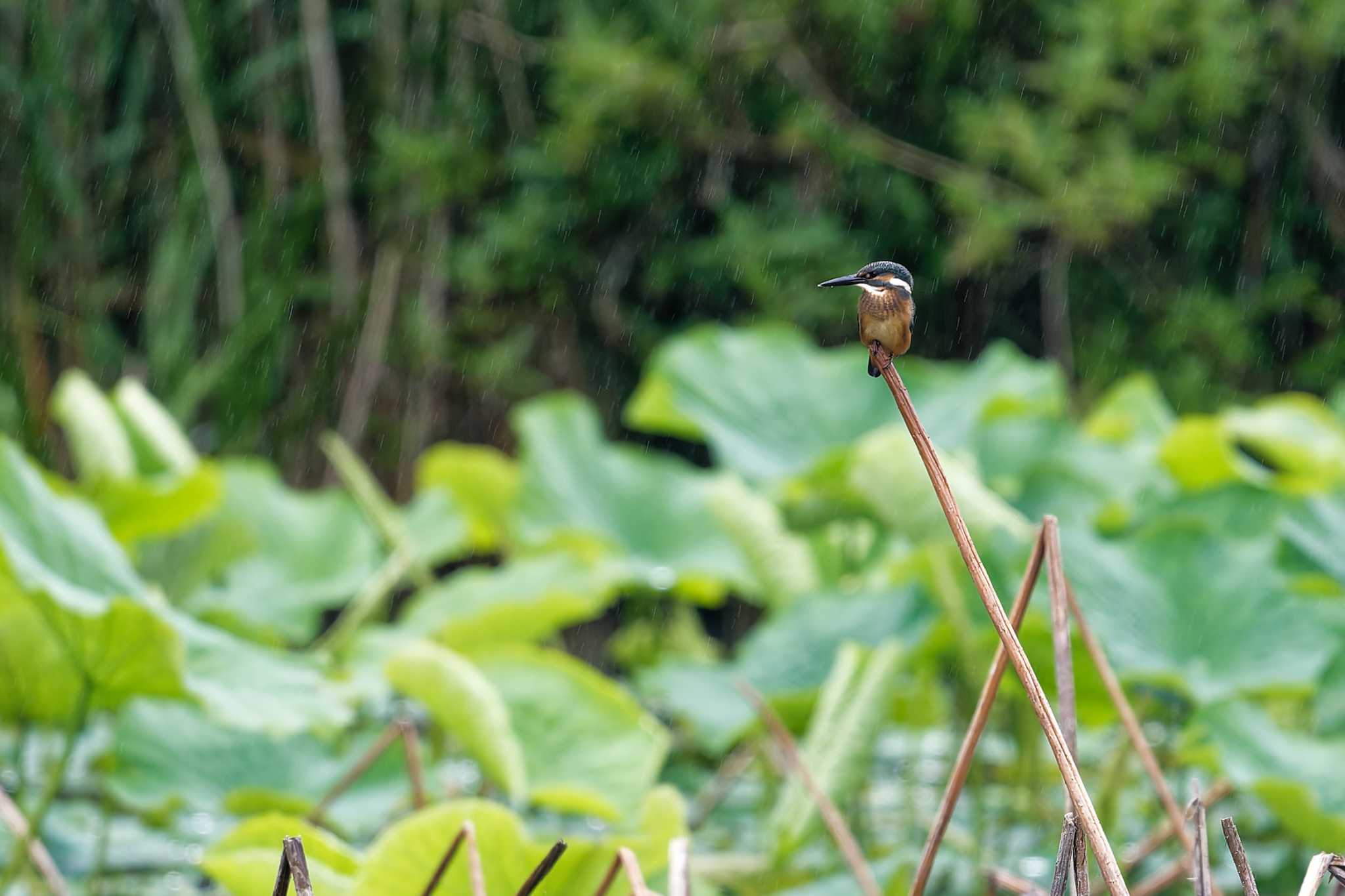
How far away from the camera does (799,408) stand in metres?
1.28

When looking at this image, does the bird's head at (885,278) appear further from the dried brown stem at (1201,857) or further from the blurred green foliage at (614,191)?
the blurred green foliage at (614,191)

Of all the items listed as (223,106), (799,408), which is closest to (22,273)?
(223,106)

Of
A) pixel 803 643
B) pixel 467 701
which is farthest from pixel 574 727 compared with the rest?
pixel 803 643

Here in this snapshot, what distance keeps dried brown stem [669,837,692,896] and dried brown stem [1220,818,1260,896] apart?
0.16 m

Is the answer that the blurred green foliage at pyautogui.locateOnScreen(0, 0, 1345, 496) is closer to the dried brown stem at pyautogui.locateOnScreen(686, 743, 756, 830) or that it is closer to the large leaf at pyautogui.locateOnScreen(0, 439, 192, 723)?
the dried brown stem at pyautogui.locateOnScreen(686, 743, 756, 830)

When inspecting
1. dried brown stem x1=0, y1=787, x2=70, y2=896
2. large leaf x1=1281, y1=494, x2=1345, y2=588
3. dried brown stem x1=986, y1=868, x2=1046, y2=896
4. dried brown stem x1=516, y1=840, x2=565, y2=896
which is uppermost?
dried brown stem x1=0, y1=787, x2=70, y2=896

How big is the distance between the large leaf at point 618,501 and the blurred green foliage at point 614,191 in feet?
2.88

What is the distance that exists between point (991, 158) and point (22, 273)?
157 centimetres

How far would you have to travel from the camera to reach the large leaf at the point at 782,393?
125 centimetres

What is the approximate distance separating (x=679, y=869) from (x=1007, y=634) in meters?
0.17

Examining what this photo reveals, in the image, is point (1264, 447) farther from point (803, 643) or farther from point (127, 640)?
point (127, 640)

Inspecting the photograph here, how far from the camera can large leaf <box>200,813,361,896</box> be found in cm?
51

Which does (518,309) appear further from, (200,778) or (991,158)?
(200,778)

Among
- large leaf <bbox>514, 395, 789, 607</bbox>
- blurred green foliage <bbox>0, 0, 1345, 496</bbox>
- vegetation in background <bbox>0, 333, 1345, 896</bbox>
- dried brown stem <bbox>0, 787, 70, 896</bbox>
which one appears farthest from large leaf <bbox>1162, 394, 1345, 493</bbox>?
blurred green foliage <bbox>0, 0, 1345, 496</bbox>
